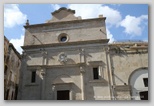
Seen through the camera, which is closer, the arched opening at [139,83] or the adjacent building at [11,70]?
the arched opening at [139,83]

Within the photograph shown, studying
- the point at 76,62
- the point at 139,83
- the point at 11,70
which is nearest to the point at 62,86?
the point at 76,62

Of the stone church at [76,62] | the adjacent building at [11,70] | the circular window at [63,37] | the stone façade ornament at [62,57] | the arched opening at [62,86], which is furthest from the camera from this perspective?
the circular window at [63,37]

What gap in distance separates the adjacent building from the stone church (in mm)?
183

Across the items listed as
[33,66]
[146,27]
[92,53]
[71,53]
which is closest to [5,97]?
[33,66]

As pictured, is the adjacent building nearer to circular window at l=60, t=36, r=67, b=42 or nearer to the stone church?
the stone church

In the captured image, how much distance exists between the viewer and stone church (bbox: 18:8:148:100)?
5348 millimetres

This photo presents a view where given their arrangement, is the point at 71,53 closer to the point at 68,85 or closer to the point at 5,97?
the point at 68,85

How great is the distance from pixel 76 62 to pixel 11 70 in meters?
1.91

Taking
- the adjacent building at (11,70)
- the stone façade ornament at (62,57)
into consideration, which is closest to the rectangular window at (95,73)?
the stone façade ornament at (62,57)

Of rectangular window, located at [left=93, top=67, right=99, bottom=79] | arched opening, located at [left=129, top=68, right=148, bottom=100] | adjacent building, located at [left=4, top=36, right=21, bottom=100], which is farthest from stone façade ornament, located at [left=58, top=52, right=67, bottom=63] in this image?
arched opening, located at [left=129, top=68, right=148, bottom=100]

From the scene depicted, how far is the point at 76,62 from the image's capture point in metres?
5.84

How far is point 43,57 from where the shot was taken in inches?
239

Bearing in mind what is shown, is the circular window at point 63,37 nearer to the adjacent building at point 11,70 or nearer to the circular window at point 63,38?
the circular window at point 63,38

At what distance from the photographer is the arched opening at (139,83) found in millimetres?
4758
